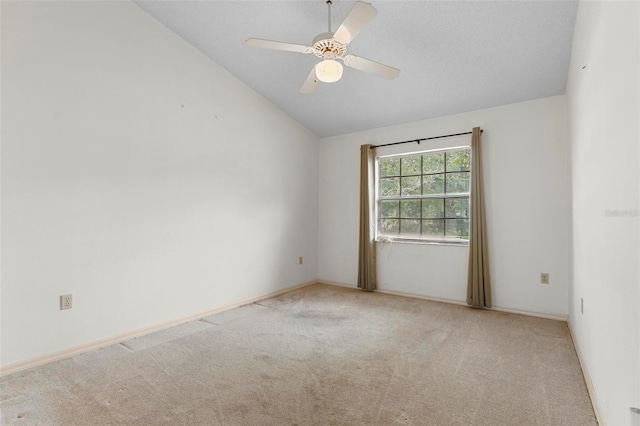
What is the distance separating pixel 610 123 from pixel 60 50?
12.0 feet

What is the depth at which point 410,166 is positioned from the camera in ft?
14.9

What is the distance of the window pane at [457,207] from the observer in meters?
4.10

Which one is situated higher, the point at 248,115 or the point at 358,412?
the point at 248,115

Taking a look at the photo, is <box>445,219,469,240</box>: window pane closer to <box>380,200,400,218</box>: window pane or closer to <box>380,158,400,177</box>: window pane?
<box>380,200,400,218</box>: window pane

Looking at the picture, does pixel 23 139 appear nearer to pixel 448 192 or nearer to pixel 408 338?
pixel 408 338

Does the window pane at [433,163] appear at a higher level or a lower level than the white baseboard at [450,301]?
higher

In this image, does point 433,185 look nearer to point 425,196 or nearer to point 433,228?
point 425,196

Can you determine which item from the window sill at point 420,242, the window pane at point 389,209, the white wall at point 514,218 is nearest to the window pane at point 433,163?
the white wall at point 514,218

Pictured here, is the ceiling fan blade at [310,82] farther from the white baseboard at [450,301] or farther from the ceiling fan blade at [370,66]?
the white baseboard at [450,301]

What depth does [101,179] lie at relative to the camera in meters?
2.83

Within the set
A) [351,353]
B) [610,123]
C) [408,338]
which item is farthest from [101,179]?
[610,123]

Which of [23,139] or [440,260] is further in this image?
[440,260]

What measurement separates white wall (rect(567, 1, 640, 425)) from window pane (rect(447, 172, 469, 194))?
1.72 metres

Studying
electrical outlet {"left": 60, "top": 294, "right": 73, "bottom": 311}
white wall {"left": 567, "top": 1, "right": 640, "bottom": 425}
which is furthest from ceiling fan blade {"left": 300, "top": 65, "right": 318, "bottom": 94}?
electrical outlet {"left": 60, "top": 294, "right": 73, "bottom": 311}
